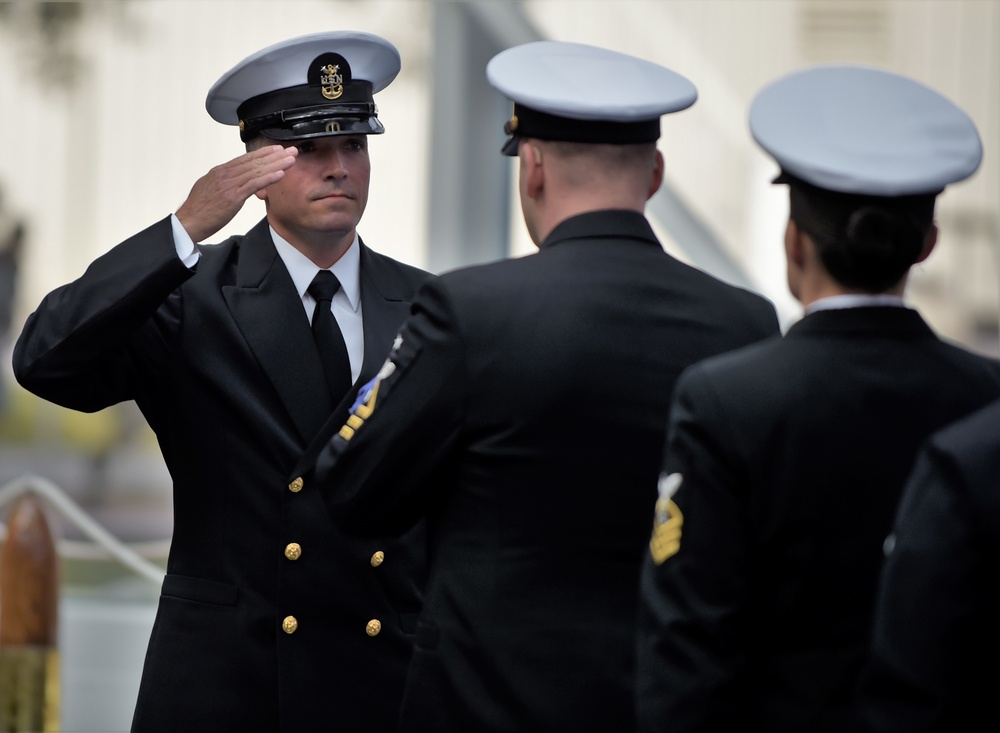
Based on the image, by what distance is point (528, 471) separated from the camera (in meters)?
1.83

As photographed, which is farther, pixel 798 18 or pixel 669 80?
pixel 798 18

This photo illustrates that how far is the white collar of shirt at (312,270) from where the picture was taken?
8.56 ft

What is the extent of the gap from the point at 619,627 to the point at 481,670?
18cm

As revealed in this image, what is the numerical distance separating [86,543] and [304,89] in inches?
112

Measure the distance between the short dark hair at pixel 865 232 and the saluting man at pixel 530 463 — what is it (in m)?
0.29

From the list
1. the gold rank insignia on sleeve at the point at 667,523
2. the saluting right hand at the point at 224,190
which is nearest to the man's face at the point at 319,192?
the saluting right hand at the point at 224,190

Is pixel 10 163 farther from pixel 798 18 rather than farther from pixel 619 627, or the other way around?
pixel 619 627

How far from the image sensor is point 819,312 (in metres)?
1.65

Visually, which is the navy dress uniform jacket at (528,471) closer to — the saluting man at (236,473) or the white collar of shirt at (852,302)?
the white collar of shirt at (852,302)

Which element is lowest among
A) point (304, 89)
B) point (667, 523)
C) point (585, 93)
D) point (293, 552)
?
point (293, 552)

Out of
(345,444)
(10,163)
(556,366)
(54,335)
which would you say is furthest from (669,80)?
(10,163)

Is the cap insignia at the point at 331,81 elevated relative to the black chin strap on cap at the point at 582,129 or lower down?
lower down

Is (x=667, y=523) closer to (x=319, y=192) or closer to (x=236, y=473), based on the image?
(x=236, y=473)

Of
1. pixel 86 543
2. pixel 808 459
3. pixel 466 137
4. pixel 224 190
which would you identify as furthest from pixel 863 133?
pixel 86 543
